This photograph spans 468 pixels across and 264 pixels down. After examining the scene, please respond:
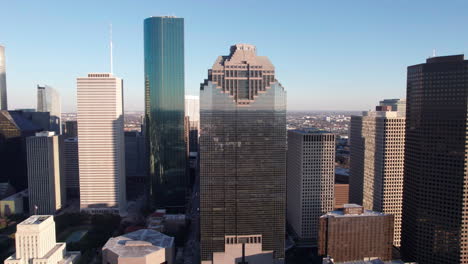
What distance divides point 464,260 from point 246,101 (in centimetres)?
7516

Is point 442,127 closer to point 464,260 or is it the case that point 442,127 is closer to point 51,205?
point 464,260

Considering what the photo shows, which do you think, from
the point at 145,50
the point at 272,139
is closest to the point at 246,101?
the point at 272,139

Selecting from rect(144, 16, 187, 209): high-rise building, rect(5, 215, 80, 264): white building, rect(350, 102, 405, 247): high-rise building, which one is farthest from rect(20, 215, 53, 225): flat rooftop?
rect(350, 102, 405, 247): high-rise building

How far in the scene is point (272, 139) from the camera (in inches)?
4419

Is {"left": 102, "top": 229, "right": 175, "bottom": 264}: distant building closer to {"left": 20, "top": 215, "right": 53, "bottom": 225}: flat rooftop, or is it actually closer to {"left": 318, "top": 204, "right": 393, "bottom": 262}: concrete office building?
{"left": 20, "top": 215, "right": 53, "bottom": 225}: flat rooftop

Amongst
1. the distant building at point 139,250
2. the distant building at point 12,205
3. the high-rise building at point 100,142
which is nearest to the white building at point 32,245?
the distant building at point 139,250

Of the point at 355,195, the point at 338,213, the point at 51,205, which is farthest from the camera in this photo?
the point at 51,205

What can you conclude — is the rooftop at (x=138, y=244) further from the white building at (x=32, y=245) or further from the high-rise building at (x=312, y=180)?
the high-rise building at (x=312, y=180)

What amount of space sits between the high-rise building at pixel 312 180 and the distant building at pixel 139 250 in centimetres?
4986

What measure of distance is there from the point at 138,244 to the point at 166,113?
80.8 meters

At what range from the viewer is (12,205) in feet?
562

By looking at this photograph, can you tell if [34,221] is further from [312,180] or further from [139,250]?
[312,180]

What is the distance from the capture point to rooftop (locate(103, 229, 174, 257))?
11006 cm

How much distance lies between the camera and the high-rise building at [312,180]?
13350cm
